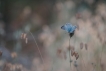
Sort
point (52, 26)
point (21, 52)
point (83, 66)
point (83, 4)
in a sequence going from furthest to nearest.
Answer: point (83, 4), point (52, 26), point (21, 52), point (83, 66)

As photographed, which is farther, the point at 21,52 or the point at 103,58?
the point at 21,52

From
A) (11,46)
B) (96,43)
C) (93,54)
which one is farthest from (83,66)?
(11,46)

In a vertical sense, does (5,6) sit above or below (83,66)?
above

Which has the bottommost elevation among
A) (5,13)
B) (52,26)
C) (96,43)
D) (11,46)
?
(96,43)

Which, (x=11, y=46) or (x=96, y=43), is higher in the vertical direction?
(x=11, y=46)

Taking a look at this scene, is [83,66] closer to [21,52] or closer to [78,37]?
[78,37]

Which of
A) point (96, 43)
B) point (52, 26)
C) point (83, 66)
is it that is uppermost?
point (52, 26)

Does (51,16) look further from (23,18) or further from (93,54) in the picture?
(93,54)

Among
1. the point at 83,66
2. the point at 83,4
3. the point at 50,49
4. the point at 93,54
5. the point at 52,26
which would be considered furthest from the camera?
the point at 83,4

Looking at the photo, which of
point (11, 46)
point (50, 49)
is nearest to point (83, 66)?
point (50, 49)
